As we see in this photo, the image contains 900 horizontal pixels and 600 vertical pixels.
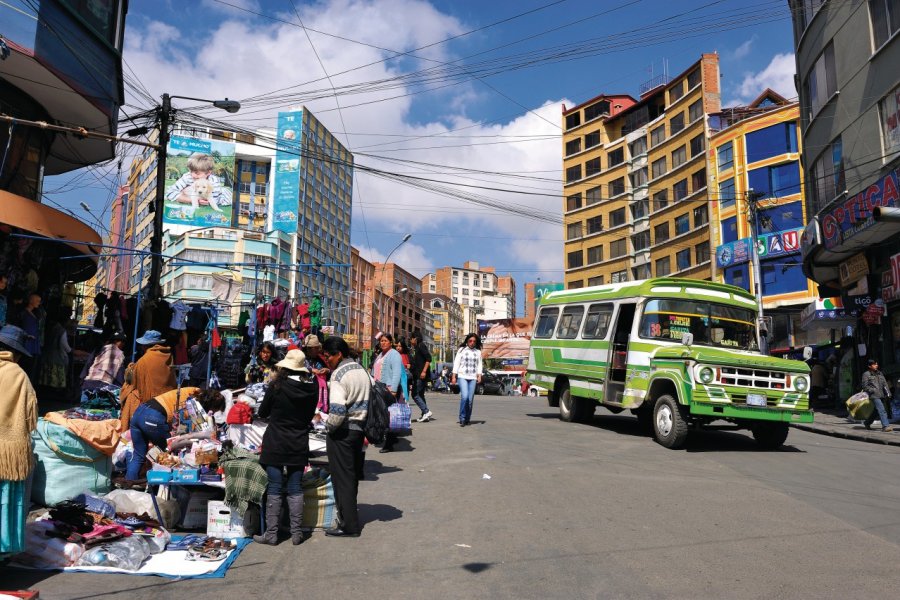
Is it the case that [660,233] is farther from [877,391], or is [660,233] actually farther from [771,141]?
[877,391]

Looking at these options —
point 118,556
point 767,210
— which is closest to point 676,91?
point 767,210

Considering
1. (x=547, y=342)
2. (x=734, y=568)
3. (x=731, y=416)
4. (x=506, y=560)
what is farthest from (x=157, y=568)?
(x=547, y=342)

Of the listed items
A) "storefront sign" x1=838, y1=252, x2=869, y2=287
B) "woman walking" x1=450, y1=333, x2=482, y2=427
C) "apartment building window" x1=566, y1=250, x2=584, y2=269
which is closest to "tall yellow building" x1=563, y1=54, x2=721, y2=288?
"apartment building window" x1=566, y1=250, x2=584, y2=269

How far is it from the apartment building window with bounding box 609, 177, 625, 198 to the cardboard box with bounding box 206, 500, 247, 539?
5782 cm

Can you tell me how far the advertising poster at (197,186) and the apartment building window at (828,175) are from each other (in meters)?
63.1

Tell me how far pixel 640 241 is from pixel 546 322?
44.0m

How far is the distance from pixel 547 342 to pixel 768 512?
961cm

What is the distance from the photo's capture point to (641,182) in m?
58.0

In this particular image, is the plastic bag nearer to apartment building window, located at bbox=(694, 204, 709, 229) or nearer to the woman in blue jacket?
the woman in blue jacket

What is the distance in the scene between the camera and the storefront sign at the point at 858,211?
15945 mm

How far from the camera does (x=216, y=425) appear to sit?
7.94m

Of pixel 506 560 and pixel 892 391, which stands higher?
pixel 892 391

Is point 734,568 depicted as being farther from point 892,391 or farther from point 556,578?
point 892,391

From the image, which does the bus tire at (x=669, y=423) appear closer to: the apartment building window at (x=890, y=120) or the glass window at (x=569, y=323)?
the glass window at (x=569, y=323)
